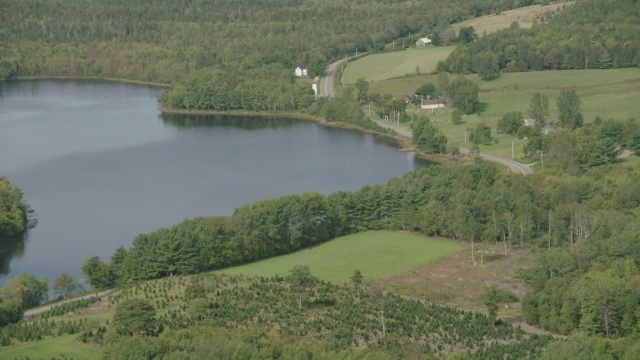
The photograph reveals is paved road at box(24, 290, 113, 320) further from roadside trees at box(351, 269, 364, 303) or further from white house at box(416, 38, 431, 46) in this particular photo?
white house at box(416, 38, 431, 46)

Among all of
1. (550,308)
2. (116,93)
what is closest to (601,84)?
(116,93)

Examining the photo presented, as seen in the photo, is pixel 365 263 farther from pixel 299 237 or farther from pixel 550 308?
pixel 550 308

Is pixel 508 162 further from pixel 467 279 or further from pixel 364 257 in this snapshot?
pixel 467 279

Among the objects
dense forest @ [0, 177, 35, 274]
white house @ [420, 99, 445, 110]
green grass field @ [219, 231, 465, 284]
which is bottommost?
green grass field @ [219, 231, 465, 284]

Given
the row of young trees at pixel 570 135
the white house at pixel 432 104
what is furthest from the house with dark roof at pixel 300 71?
the row of young trees at pixel 570 135

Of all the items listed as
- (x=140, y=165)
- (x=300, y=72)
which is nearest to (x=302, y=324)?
(x=140, y=165)

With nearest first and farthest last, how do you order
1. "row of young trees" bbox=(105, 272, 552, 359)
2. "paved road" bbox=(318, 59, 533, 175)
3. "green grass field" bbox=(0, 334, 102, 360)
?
"row of young trees" bbox=(105, 272, 552, 359) → "green grass field" bbox=(0, 334, 102, 360) → "paved road" bbox=(318, 59, 533, 175)

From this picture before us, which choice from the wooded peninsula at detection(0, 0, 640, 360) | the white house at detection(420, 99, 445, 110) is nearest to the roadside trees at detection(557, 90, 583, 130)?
the wooded peninsula at detection(0, 0, 640, 360)
